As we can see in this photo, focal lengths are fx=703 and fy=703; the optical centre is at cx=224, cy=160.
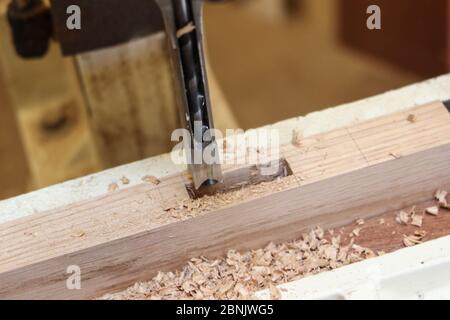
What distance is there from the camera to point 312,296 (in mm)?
881

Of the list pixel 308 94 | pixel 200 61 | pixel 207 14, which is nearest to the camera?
pixel 200 61

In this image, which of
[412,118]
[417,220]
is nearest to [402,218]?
[417,220]

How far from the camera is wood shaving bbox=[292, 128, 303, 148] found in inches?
39.9

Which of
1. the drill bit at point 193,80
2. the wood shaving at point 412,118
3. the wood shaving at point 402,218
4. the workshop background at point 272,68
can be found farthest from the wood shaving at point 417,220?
the workshop background at point 272,68

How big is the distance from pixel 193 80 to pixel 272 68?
2141mm

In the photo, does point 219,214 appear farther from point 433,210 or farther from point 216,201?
point 433,210

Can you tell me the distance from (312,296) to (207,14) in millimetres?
2441

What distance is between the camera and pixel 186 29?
32.6 inches

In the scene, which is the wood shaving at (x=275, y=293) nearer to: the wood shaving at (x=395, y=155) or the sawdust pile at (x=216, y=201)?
the sawdust pile at (x=216, y=201)

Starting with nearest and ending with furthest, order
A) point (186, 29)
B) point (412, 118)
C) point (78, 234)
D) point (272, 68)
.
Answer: point (186, 29) < point (78, 234) < point (412, 118) < point (272, 68)

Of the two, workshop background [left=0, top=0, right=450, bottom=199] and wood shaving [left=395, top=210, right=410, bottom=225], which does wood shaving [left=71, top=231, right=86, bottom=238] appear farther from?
workshop background [left=0, top=0, right=450, bottom=199]

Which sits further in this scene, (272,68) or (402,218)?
(272,68)

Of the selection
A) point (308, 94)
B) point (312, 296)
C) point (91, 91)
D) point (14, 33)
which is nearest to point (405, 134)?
point (312, 296)
